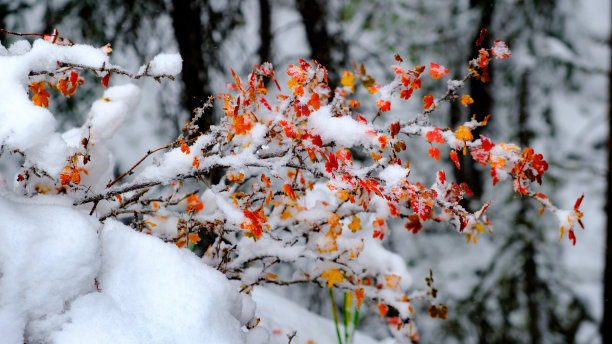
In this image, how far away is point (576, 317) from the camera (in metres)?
3.95

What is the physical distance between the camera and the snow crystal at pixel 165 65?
1260 mm

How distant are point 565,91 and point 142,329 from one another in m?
4.20

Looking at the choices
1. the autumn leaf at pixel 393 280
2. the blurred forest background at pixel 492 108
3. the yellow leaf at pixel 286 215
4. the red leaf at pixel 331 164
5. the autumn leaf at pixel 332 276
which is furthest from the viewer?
the blurred forest background at pixel 492 108

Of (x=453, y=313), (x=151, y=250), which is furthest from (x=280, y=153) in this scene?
(x=453, y=313)

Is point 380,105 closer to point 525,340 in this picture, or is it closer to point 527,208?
point 527,208

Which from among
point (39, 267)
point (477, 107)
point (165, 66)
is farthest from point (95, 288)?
point (477, 107)

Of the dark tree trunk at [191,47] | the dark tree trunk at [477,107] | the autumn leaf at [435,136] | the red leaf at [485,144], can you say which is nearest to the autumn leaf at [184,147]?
the autumn leaf at [435,136]

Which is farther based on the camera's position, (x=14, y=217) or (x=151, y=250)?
(x=151, y=250)

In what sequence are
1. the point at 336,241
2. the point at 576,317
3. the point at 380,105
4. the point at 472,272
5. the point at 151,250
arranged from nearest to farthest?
the point at 151,250 < the point at 380,105 < the point at 336,241 < the point at 576,317 < the point at 472,272

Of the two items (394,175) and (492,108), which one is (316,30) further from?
(394,175)

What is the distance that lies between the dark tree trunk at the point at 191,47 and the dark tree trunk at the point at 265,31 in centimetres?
49

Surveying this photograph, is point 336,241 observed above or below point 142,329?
above

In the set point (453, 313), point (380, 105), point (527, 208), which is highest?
point (527, 208)

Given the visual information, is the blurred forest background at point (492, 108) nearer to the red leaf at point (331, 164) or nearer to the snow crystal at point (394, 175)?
the snow crystal at point (394, 175)
